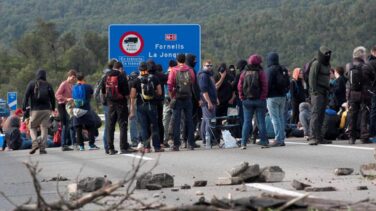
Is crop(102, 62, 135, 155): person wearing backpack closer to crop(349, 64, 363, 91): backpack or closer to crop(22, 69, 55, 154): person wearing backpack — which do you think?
crop(22, 69, 55, 154): person wearing backpack

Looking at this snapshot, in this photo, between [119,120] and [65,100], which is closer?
[119,120]

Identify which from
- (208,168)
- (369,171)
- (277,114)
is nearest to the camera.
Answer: (369,171)

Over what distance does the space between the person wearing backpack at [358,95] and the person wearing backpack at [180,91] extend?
3007mm

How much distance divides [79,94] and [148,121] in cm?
288

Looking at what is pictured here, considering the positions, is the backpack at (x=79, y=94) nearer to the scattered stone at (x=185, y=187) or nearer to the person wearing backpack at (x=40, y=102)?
the person wearing backpack at (x=40, y=102)

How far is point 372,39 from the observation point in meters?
91.1

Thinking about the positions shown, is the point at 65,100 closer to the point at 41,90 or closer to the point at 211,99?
the point at 41,90

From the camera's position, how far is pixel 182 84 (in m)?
19.3

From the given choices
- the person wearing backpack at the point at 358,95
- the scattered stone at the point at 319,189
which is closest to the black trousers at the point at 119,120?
the person wearing backpack at the point at 358,95

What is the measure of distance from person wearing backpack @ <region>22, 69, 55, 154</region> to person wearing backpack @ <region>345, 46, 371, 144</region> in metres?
6.15

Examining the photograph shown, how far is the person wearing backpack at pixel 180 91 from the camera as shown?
19.3 m

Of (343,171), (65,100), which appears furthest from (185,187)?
(65,100)

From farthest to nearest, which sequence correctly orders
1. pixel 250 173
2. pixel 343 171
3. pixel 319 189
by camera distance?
pixel 343 171 → pixel 250 173 → pixel 319 189

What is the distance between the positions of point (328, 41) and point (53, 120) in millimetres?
73059
